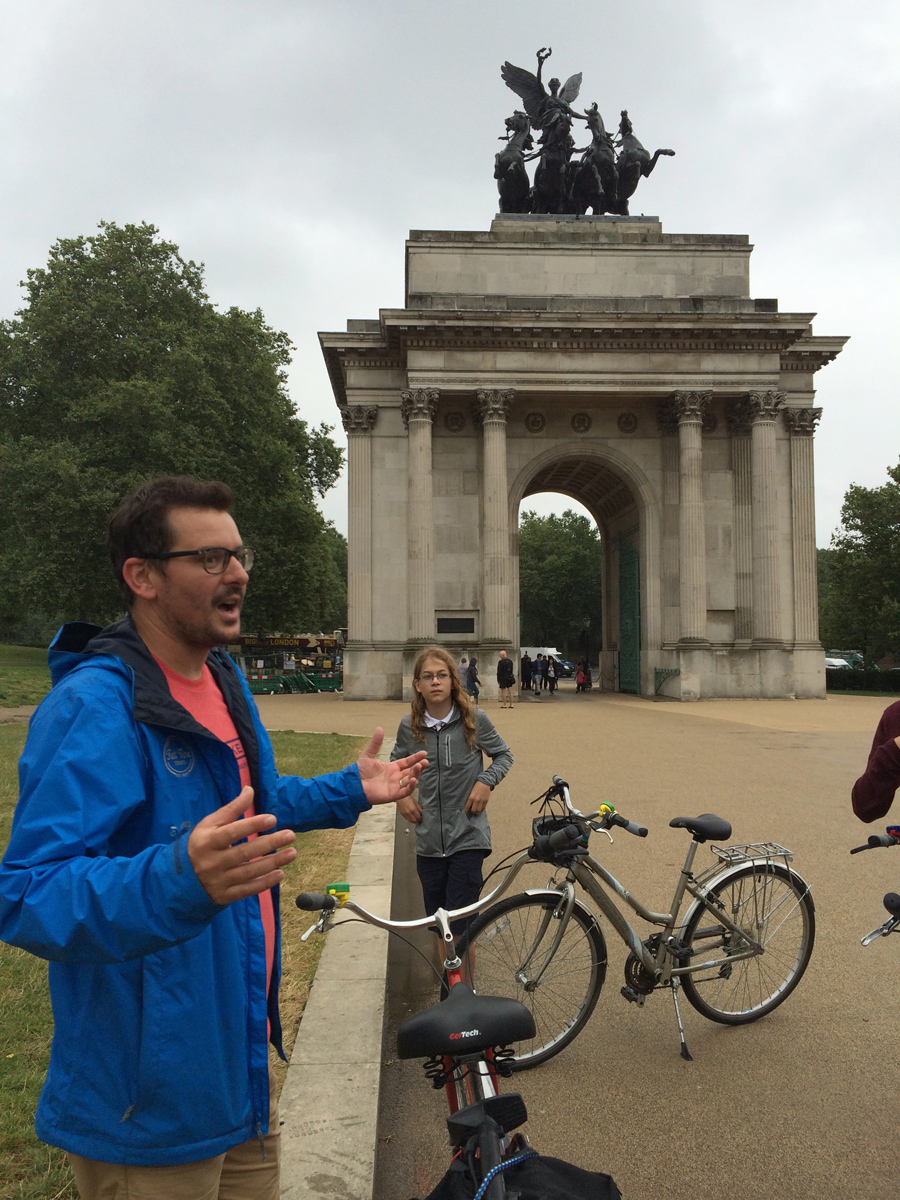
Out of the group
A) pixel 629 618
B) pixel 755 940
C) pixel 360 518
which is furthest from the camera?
pixel 629 618

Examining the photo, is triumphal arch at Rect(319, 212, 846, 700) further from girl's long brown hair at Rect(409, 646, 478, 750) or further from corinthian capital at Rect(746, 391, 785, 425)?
girl's long brown hair at Rect(409, 646, 478, 750)

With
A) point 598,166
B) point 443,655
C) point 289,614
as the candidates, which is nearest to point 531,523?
point 289,614

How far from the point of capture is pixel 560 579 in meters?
80.4

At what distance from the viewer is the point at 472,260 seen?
3253cm

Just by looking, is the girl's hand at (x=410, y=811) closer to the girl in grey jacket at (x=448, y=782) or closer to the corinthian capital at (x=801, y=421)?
the girl in grey jacket at (x=448, y=782)

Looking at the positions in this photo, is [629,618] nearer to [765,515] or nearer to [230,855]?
[765,515]

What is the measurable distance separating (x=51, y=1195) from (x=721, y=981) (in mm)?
3282

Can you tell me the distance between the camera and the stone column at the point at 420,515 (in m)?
30.4

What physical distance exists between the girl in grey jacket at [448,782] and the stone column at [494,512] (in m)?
24.8

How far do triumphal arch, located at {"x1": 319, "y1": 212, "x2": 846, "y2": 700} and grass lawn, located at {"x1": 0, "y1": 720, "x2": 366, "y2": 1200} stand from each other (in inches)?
845

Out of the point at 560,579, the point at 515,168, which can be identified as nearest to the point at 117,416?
the point at 515,168

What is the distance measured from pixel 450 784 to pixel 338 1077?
177 centimetres

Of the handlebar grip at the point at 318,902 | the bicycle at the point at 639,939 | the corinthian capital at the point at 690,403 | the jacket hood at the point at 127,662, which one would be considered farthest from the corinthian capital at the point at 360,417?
the jacket hood at the point at 127,662

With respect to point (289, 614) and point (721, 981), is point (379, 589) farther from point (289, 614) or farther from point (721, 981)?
point (721, 981)
